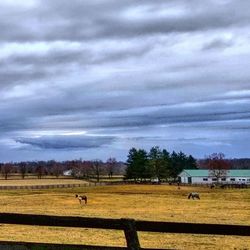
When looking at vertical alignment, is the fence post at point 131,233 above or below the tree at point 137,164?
below

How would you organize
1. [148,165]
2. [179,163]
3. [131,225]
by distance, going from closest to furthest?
1. [131,225]
2. [148,165]
3. [179,163]

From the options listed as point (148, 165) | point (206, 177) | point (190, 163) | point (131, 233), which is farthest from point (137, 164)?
point (131, 233)

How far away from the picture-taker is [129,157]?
160250 mm

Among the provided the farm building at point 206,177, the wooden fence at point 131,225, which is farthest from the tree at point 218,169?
the wooden fence at point 131,225

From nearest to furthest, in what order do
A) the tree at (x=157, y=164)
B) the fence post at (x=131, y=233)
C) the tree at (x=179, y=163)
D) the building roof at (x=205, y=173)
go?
the fence post at (x=131, y=233) < the tree at (x=157, y=164) < the building roof at (x=205, y=173) < the tree at (x=179, y=163)

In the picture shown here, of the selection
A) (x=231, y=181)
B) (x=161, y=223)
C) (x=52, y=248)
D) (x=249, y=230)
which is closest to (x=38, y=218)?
(x=52, y=248)

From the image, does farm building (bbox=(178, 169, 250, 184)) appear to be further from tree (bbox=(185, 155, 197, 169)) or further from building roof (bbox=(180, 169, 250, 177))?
tree (bbox=(185, 155, 197, 169))

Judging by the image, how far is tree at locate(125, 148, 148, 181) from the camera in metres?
157

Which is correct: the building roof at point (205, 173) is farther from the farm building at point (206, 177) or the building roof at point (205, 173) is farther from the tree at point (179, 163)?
the tree at point (179, 163)

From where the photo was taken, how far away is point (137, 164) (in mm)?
158000

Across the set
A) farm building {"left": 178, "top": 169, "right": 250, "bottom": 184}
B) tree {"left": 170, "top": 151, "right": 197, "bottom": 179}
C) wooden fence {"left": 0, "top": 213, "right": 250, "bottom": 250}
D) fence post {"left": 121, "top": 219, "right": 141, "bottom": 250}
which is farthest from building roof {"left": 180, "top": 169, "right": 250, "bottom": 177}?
fence post {"left": 121, "top": 219, "right": 141, "bottom": 250}

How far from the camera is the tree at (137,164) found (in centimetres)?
15725

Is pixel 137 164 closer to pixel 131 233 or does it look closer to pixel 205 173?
pixel 205 173

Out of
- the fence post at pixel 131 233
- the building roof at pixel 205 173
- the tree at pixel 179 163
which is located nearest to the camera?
the fence post at pixel 131 233
